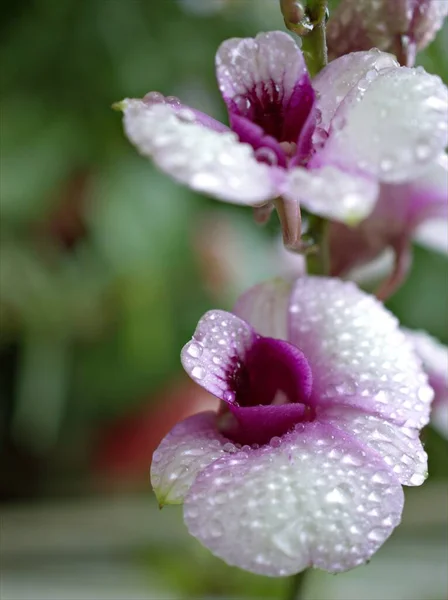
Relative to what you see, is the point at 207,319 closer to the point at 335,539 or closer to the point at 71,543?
the point at 335,539

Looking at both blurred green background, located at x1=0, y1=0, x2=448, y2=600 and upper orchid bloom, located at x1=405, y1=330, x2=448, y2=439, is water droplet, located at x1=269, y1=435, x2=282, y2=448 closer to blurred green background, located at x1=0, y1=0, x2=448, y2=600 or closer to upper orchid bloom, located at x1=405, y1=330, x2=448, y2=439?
upper orchid bloom, located at x1=405, y1=330, x2=448, y2=439

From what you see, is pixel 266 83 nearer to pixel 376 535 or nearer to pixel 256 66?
pixel 256 66

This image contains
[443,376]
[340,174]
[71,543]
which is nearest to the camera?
[340,174]

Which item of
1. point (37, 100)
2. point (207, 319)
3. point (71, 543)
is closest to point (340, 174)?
point (207, 319)

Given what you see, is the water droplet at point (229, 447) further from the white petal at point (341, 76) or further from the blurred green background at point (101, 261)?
the blurred green background at point (101, 261)

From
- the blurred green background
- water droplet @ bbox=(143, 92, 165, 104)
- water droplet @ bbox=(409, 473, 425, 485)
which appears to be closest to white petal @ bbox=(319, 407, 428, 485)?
water droplet @ bbox=(409, 473, 425, 485)

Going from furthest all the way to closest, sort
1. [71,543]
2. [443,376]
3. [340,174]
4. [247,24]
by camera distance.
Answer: [247,24]
[71,543]
[443,376]
[340,174]

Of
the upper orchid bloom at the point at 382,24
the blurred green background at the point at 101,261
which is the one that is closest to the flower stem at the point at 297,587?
the upper orchid bloom at the point at 382,24
